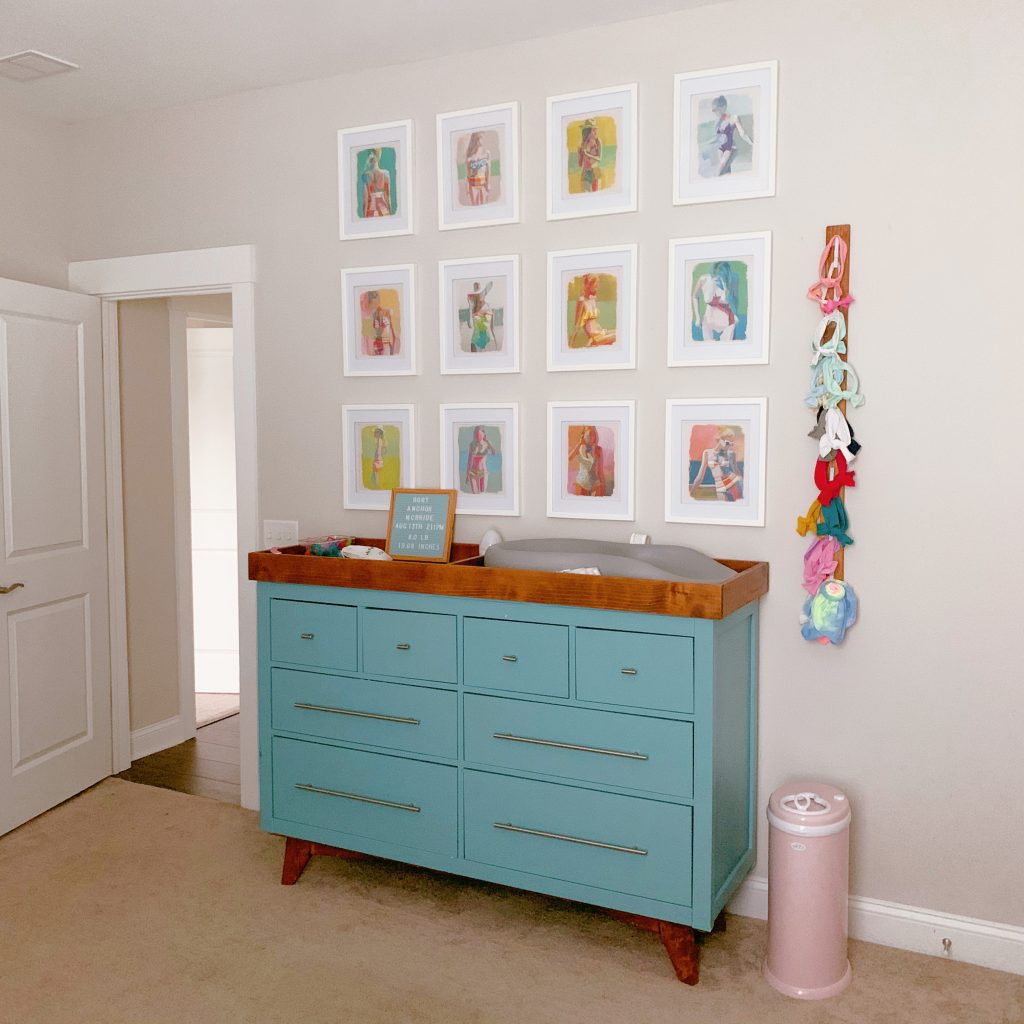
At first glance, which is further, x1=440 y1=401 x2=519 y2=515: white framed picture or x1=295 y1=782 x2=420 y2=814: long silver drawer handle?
x1=440 y1=401 x2=519 y2=515: white framed picture

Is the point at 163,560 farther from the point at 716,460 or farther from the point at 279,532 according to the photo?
the point at 716,460

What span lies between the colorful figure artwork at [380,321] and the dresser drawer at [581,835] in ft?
4.67

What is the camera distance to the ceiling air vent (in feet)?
9.87

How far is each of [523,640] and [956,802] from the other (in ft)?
4.01

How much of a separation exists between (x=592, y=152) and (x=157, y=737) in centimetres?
305

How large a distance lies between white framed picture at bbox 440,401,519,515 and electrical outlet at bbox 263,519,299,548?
636mm

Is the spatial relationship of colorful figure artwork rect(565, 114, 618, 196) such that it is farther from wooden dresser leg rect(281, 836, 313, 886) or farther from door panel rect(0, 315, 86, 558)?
wooden dresser leg rect(281, 836, 313, 886)

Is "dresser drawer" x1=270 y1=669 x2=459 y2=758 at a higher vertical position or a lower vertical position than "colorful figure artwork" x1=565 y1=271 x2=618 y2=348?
lower

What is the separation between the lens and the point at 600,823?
2.47 meters

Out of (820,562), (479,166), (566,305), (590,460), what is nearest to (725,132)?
(566,305)

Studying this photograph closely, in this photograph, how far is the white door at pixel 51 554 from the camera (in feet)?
10.8

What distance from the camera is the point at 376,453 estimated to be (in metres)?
3.23

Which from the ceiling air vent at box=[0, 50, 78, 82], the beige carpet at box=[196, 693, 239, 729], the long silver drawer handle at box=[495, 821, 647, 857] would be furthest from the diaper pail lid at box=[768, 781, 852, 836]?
the ceiling air vent at box=[0, 50, 78, 82]

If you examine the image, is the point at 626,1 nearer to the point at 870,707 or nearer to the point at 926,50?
the point at 926,50
